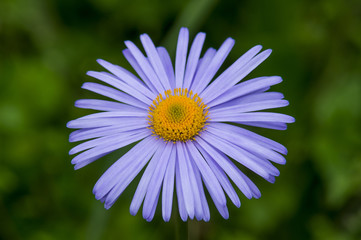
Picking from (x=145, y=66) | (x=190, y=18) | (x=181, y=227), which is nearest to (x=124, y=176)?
(x=181, y=227)

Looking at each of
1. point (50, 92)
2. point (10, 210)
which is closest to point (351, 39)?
point (50, 92)

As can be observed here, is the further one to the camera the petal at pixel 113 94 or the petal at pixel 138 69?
the petal at pixel 138 69

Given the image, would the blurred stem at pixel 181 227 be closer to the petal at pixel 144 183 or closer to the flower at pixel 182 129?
the flower at pixel 182 129

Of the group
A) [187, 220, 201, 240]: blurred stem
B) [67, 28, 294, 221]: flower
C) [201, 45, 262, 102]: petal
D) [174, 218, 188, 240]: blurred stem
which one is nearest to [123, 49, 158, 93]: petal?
[67, 28, 294, 221]: flower

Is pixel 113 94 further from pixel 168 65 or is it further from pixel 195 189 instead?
pixel 195 189

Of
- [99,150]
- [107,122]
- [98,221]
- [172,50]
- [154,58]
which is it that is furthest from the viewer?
[172,50]

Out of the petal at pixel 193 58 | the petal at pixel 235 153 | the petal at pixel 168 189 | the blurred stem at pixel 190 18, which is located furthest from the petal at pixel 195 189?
the blurred stem at pixel 190 18

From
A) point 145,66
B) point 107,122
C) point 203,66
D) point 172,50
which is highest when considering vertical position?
point 172,50
